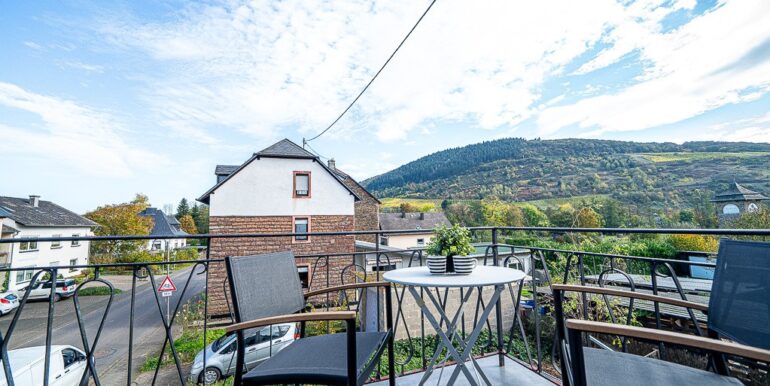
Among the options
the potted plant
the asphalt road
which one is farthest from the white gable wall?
the potted plant

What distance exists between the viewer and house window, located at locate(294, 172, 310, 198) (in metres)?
12.4

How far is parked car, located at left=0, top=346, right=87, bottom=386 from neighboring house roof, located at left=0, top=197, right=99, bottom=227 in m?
17.1

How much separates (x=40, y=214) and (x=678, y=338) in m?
28.8

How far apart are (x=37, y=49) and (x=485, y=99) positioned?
12.5 m

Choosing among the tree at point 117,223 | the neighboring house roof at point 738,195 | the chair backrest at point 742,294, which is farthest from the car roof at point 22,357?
the neighboring house roof at point 738,195

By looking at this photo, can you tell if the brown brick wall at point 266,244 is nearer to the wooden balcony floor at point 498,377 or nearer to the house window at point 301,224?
the house window at point 301,224

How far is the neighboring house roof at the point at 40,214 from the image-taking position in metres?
16.9

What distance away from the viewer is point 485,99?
11.4 metres

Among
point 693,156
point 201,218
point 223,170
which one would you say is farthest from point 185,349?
point 693,156

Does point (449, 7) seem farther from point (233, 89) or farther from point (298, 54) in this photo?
point (233, 89)

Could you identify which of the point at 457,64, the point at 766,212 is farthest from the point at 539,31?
the point at 766,212

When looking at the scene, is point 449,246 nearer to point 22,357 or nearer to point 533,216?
point 22,357

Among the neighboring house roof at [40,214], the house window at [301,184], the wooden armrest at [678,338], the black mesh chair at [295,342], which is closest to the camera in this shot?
the wooden armrest at [678,338]

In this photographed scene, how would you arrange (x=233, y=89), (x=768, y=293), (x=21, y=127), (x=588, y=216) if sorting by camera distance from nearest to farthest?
(x=768, y=293) < (x=233, y=89) < (x=21, y=127) < (x=588, y=216)
